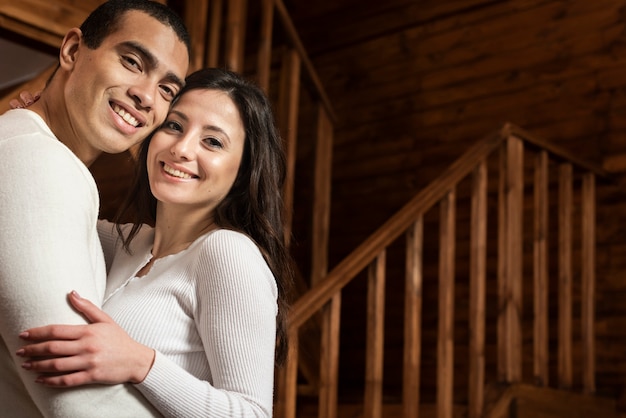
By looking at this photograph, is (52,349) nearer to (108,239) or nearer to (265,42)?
(108,239)

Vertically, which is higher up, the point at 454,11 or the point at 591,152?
the point at 454,11

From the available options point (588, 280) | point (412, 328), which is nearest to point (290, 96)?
point (412, 328)

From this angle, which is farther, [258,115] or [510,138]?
[510,138]

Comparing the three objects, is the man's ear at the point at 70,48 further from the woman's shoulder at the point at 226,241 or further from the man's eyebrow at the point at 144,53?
the woman's shoulder at the point at 226,241

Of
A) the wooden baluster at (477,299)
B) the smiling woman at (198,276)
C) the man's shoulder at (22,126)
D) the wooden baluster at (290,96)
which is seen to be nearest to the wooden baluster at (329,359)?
the wooden baluster at (477,299)

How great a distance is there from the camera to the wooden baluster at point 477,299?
12.2 ft

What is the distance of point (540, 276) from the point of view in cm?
420

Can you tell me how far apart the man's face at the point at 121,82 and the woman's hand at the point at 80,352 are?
303mm

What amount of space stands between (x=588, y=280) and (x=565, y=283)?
0.22m

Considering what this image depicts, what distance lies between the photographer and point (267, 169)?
1.52m

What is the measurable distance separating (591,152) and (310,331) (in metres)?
1.80

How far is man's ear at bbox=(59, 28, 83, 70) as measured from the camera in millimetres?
1338

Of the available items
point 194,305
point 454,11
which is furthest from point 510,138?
point 194,305

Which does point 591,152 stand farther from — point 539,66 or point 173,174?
point 173,174
